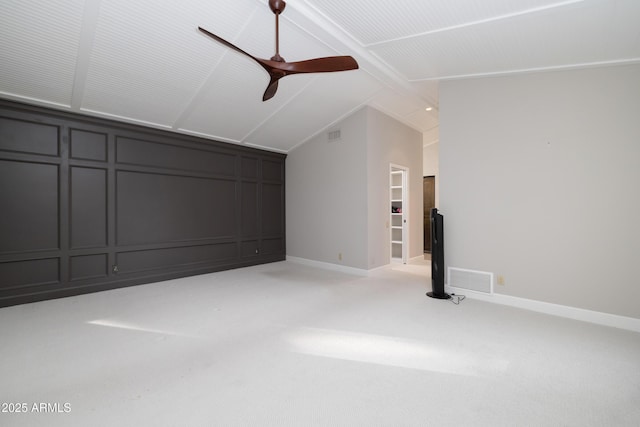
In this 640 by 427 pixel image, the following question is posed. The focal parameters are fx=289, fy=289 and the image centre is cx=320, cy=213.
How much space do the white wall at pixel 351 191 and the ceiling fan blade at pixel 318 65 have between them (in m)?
2.78

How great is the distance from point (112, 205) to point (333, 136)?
13.1 ft

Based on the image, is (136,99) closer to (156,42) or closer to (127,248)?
(156,42)

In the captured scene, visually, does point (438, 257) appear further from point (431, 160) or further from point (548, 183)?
point (431, 160)

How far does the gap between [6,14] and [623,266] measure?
251 inches

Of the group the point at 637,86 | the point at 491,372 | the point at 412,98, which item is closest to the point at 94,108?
the point at 412,98

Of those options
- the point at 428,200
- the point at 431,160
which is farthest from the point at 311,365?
the point at 431,160

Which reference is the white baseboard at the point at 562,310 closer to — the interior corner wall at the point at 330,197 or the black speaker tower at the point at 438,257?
the black speaker tower at the point at 438,257

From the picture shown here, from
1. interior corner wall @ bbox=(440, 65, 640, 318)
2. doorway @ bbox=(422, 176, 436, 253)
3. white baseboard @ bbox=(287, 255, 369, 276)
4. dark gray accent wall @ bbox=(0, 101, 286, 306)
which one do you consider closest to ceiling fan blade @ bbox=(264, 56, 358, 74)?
interior corner wall @ bbox=(440, 65, 640, 318)

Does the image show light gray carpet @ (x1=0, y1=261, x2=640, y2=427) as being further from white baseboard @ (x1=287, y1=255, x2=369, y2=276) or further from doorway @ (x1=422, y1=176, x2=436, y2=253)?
doorway @ (x1=422, y1=176, x2=436, y2=253)

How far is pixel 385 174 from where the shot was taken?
5.72 m

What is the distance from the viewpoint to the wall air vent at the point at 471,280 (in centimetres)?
386

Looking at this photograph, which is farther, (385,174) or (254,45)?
(385,174)

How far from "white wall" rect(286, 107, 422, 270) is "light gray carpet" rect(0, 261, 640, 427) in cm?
184

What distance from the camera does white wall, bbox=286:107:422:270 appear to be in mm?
5355
